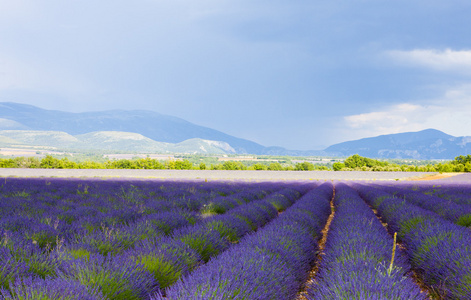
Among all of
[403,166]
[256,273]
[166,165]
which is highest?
[403,166]

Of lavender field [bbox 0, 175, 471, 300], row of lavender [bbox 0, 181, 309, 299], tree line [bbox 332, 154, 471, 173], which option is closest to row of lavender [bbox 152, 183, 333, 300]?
lavender field [bbox 0, 175, 471, 300]

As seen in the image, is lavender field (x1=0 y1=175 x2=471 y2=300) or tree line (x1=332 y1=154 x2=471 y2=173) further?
tree line (x1=332 y1=154 x2=471 y2=173)

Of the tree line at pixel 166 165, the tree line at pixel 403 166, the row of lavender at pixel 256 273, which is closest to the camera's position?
the row of lavender at pixel 256 273

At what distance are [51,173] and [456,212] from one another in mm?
27204

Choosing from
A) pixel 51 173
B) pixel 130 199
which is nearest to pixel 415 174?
pixel 130 199

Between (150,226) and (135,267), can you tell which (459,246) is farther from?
Answer: (150,226)

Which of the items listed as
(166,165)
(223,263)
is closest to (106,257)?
(223,263)

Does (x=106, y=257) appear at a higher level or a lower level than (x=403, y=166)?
lower

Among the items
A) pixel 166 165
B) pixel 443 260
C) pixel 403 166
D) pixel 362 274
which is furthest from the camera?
pixel 166 165

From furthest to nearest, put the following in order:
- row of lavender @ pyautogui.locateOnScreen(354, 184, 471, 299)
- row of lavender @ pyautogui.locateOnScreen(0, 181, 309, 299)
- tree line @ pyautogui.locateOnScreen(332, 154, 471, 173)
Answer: tree line @ pyautogui.locateOnScreen(332, 154, 471, 173) < row of lavender @ pyautogui.locateOnScreen(354, 184, 471, 299) < row of lavender @ pyautogui.locateOnScreen(0, 181, 309, 299)

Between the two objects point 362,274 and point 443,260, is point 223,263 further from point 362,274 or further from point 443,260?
point 443,260

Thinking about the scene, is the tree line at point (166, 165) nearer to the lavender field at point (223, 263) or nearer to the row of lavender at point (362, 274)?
the lavender field at point (223, 263)

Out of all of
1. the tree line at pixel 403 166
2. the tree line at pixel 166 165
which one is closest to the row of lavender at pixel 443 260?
the tree line at pixel 166 165

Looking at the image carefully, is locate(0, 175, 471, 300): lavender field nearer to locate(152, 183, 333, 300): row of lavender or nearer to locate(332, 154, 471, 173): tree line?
locate(152, 183, 333, 300): row of lavender
